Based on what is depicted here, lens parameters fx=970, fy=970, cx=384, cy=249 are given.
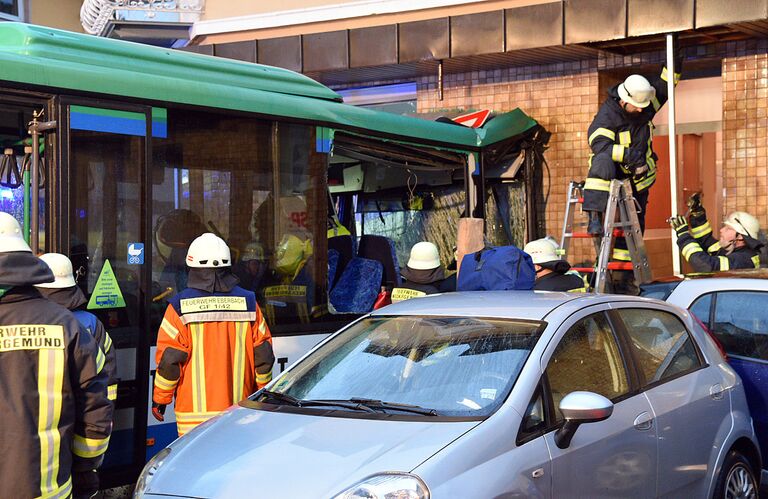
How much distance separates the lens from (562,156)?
11.1 meters

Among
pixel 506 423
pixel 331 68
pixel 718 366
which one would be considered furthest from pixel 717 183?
pixel 506 423

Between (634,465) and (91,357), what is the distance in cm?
244

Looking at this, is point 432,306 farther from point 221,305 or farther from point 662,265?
→ point 662,265

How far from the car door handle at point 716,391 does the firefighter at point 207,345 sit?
2.46 m

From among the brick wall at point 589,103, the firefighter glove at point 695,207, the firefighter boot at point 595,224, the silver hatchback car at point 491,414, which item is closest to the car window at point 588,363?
the silver hatchback car at point 491,414

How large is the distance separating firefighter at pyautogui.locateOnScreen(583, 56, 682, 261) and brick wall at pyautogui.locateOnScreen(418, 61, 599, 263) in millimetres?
1633

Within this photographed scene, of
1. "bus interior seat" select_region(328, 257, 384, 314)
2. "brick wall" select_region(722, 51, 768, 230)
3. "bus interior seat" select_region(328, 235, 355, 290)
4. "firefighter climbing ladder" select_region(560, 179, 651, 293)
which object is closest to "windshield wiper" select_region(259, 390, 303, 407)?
"bus interior seat" select_region(328, 257, 384, 314)

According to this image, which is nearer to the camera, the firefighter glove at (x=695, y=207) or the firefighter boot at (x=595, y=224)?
the firefighter boot at (x=595, y=224)

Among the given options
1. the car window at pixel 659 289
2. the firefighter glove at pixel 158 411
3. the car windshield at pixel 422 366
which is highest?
the car window at pixel 659 289

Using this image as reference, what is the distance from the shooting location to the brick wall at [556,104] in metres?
11.1

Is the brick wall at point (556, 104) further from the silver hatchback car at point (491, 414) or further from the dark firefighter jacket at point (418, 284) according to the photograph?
the silver hatchback car at point (491, 414)

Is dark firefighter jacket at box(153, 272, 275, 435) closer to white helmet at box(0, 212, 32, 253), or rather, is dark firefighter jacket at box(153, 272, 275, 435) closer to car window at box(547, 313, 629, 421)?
white helmet at box(0, 212, 32, 253)

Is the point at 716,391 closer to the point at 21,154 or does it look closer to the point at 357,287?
the point at 357,287

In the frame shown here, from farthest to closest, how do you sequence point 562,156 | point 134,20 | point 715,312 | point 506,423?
point 134,20
point 562,156
point 715,312
point 506,423
